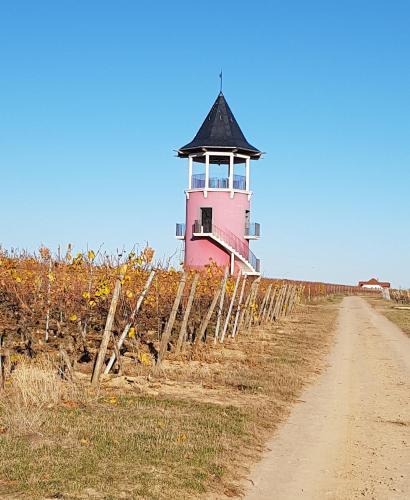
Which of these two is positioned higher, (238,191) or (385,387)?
(238,191)

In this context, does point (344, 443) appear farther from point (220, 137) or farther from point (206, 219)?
point (220, 137)

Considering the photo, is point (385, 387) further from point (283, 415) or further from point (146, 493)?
point (146, 493)

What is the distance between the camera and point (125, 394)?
11125mm

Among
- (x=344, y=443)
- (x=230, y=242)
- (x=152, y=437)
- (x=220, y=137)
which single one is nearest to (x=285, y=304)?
(x=230, y=242)

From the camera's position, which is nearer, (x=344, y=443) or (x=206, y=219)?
(x=344, y=443)

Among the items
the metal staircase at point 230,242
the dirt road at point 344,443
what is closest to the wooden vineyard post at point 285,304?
the metal staircase at point 230,242

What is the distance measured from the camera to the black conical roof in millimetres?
43469

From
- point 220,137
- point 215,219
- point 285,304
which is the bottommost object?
point 285,304

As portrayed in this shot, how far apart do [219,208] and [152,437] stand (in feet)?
116

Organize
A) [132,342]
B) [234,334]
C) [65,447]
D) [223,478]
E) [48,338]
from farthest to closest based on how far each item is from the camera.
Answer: [234,334], [48,338], [132,342], [65,447], [223,478]

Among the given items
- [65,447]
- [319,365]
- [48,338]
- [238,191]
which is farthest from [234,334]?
[238,191]

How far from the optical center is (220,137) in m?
44.2

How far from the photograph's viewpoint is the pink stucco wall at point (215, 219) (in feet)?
142

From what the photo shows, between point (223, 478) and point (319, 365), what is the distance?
10.1 metres
